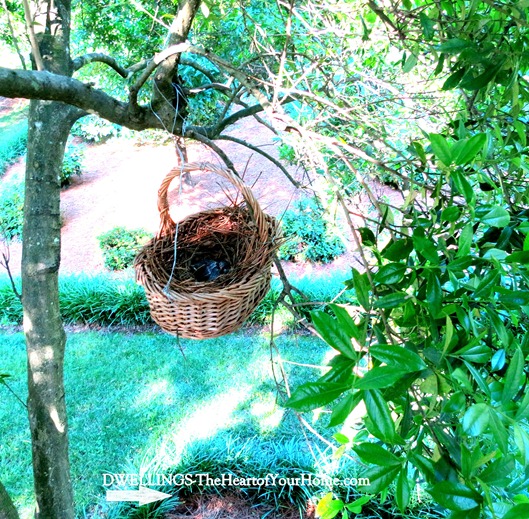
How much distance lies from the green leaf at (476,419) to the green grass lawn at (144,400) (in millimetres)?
2065

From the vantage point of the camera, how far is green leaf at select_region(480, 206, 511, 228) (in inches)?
19.1

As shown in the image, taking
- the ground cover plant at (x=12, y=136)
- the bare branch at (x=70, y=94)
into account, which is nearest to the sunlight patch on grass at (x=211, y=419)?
the bare branch at (x=70, y=94)

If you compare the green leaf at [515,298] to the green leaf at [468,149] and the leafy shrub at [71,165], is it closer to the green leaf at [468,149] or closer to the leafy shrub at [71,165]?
the green leaf at [468,149]

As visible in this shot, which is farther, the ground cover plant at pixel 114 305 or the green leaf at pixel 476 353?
the ground cover plant at pixel 114 305

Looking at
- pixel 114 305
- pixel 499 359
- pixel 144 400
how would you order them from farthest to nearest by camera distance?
1. pixel 114 305
2. pixel 144 400
3. pixel 499 359

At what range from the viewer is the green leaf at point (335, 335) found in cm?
41

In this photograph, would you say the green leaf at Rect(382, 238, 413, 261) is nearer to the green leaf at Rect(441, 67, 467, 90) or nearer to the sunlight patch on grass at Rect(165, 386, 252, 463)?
the green leaf at Rect(441, 67, 467, 90)

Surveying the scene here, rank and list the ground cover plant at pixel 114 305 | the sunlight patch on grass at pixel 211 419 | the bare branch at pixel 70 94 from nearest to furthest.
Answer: the bare branch at pixel 70 94, the sunlight patch on grass at pixel 211 419, the ground cover plant at pixel 114 305

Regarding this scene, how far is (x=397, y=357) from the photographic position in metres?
0.40

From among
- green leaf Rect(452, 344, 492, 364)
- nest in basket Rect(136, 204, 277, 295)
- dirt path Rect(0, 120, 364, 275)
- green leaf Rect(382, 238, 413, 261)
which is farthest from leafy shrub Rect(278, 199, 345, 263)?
green leaf Rect(452, 344, 492, 364)

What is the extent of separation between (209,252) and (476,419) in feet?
4.56

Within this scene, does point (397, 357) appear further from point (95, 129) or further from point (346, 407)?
→ point (95, 129)

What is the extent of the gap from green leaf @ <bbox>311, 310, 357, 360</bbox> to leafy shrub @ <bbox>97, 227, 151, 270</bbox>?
214 inches

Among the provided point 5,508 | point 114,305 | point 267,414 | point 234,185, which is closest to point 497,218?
point 234,185
